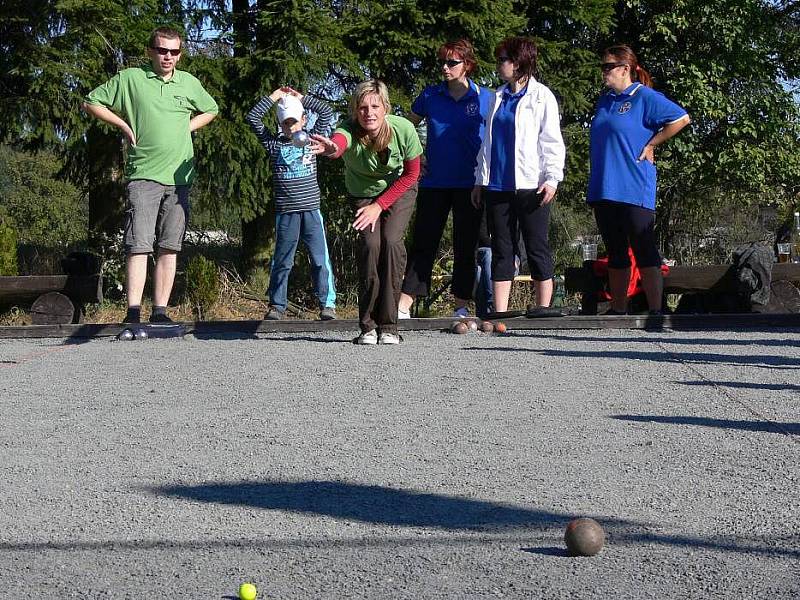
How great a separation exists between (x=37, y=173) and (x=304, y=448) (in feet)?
122

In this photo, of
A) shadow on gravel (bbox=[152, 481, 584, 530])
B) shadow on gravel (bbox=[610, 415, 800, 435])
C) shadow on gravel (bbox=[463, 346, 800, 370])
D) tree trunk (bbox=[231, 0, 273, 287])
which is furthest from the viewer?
tree trunk (bbox=[231, 0, 273, 287])

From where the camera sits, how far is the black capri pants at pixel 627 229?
9359mm

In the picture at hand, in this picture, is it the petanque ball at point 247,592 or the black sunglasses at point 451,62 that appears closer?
the petanque ball at point 247,592

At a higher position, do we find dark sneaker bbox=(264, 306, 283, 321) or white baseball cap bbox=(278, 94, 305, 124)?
white baseball cap bbox=(278, 94, 305, 124)

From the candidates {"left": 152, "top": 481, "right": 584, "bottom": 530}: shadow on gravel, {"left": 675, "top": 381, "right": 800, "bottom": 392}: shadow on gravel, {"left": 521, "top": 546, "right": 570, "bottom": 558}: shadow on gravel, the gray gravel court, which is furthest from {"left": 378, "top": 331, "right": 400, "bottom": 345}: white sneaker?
{"left": 521, "top": 546, "right": 570, "bottom": 558}: shadow on gravel

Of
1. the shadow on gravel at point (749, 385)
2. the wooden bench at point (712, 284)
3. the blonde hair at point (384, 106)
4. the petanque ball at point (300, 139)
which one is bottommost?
the shadow on gravel at point (749, 385)

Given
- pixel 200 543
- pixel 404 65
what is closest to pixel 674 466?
pixel 200 543

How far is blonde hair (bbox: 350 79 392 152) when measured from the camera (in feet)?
27.2

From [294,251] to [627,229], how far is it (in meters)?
2.50

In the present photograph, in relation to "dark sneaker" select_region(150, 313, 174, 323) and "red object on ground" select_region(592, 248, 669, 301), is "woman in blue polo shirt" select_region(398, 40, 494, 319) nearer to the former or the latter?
"red object on ground" select_region(592, 248, 669, 301)

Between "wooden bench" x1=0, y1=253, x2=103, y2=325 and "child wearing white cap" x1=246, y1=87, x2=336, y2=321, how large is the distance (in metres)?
2.46

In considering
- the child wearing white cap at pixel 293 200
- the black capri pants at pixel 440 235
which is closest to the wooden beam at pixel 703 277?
the black capri pants at pixel 440 235

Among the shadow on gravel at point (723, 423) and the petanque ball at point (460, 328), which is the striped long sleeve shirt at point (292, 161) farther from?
the shadow on gravel at point (723, 423)

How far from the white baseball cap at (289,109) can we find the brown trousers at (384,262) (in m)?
0.82
